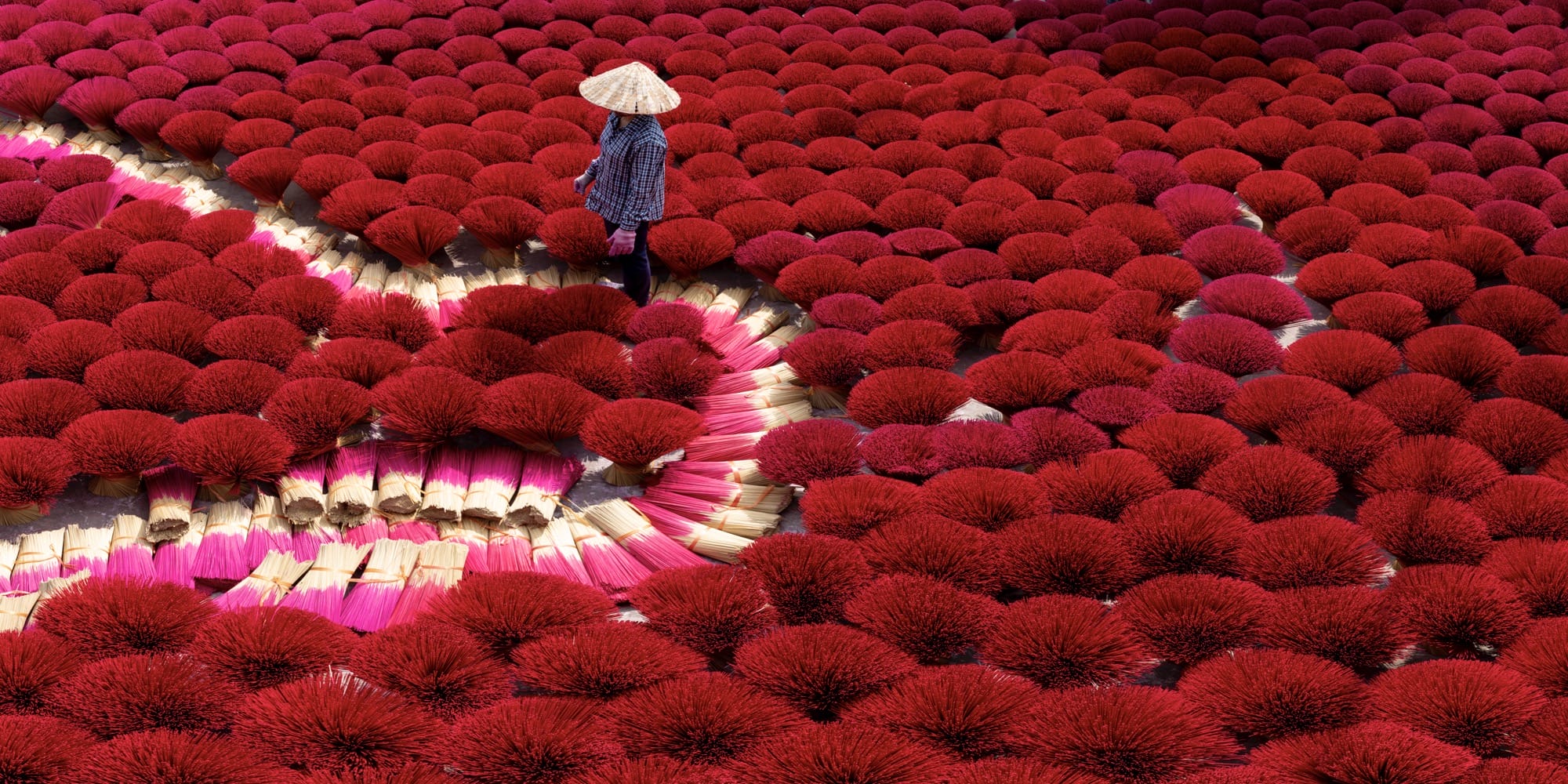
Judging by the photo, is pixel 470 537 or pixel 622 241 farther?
pixel 622 241

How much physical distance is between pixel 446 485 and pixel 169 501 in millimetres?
541

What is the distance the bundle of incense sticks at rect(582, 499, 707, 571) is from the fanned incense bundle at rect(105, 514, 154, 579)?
84 cm

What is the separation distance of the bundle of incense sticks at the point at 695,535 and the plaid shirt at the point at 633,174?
91 centimetres

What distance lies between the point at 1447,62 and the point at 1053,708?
3676mm

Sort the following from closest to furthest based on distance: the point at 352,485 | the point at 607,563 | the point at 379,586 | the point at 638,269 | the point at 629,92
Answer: the point at 379,586 → the point at 607,563 → the point at 352,485 → the point at 629,92 → the point at 638,269

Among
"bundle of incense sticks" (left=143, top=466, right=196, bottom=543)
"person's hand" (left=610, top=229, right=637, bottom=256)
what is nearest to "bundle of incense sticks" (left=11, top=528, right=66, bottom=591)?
"bundle of incense sticks" (left=143, top=466, right=196, bottom=543)

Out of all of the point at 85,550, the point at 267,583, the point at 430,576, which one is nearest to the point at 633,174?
the point at 430,576

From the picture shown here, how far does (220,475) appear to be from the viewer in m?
2.51

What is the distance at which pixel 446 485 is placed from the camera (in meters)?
2.60

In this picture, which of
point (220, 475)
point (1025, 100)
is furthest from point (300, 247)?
point (1025, 100)

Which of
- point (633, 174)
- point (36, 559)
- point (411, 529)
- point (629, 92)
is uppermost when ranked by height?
point (629, 92)

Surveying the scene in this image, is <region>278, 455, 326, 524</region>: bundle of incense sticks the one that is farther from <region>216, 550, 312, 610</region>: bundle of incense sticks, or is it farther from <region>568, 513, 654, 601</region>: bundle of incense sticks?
<region>568, 513, 654, 601</region>: bundle of incense sticks

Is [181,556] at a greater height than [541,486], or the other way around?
[541,486]

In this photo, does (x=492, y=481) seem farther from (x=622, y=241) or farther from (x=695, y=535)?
(x=622, y=241)
